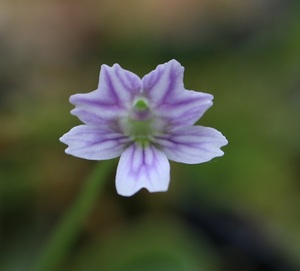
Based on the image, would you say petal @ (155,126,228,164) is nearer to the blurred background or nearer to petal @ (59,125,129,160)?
petal @ (59,125,129,160)

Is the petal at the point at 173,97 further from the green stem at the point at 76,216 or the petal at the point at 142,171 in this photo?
the green stem at the point at 76,216

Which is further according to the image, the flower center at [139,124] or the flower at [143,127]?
the flower center at [139,124]

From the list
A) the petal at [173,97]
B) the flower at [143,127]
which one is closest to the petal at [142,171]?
the flower at [143,127]

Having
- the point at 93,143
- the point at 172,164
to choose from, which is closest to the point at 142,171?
the point at 93,143

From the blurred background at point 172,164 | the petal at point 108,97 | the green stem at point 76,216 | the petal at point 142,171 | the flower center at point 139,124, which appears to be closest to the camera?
the petal at point 142,171

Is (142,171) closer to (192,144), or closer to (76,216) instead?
(192,144)

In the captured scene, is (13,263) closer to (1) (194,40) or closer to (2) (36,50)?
(2) (36,50)

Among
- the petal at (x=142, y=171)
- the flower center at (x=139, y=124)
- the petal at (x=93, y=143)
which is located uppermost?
the flower center at (x=139, y=124)

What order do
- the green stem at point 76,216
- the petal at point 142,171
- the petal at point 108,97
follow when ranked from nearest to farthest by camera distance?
the petal at point 142,171
the petal at point 108,97
the green stem at point 76,216
